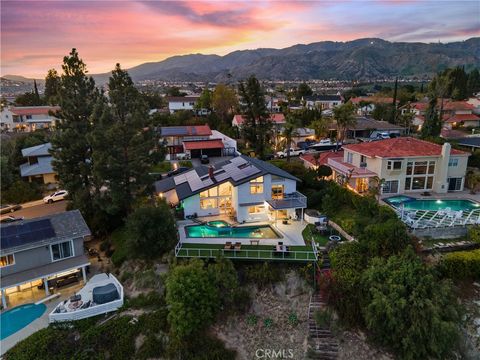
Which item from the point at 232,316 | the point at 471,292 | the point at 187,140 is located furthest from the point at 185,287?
the point at 187,140

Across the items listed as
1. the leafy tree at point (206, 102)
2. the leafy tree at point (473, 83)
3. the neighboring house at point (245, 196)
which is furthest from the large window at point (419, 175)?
the leafy tree at point (473, 83)

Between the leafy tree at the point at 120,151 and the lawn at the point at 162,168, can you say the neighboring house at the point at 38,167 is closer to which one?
the lawn at the point at 162,168

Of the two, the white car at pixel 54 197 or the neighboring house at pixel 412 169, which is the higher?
the neighboring house at pixel 412 169

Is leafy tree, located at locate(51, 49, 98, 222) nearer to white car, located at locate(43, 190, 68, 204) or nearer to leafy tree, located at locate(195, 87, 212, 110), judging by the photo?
white car, located at locate(43, 190, 68, 204)

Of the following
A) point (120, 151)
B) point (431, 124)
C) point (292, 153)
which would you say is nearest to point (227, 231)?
point (120, 151)

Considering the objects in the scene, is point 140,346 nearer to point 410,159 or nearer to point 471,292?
point 471,292
